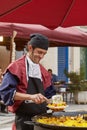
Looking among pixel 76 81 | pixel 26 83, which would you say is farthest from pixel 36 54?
pixel 76 81

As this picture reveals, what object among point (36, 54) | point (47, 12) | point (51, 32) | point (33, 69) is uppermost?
point (51, 32)

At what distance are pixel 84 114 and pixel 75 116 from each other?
0.17 meters

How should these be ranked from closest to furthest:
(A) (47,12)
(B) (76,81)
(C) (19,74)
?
1. (C) (19,74)
2. (A) (47,12)
3. (B) (76,81)

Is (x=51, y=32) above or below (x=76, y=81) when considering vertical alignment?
above

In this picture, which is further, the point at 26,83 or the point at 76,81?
the point at 76,81

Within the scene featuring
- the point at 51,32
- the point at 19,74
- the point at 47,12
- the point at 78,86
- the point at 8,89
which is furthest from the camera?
the point at 78,86

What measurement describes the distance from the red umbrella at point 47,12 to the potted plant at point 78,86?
1213 cm

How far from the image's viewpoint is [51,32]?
12.6 metres

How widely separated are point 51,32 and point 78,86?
481 cm

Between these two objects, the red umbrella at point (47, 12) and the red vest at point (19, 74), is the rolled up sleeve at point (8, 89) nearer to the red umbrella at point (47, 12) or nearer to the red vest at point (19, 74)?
the red vest at point (19, 74)

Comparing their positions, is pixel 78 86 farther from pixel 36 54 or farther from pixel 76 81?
pixel 36 54

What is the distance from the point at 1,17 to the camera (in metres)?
4.16

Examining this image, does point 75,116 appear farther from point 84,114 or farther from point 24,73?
point 24,73

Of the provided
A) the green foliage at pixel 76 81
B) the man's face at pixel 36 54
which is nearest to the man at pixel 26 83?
the man's face at pixel 36 54
